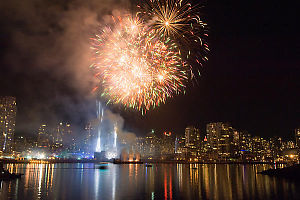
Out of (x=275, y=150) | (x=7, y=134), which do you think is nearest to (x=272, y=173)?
(x=7, y=134)

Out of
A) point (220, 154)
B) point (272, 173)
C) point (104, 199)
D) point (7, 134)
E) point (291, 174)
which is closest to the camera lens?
point (104, 199)

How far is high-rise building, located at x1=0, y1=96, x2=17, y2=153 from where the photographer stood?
122500mm

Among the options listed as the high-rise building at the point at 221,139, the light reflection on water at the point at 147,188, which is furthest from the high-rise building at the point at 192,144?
the light reflection on water at the point at 147,188

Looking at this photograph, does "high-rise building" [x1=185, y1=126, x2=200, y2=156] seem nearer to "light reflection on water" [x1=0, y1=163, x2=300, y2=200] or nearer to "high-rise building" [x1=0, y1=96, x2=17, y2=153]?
"high-rise building" [x1=0, y1=96, x2=17, y2=153]

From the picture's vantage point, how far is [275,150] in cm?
19950

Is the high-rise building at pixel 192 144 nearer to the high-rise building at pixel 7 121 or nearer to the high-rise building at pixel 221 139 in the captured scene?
the high-rise building at pixel 221 139

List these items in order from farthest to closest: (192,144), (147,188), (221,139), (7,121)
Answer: (192,144) < (221,139) < (7,121) < (147,188)

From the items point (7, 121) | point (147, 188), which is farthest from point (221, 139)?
point (147, 188)

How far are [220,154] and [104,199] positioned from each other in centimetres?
17473

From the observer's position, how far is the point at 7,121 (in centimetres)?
12419

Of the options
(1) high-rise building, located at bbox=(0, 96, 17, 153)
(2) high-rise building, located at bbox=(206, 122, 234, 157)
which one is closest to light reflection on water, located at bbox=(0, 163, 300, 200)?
(1) high-rise building, located at bbox=(0, 96, 17, 153)

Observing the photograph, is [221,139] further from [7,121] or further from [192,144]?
[7,121]

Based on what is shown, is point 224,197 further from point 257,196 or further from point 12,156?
point 12,156

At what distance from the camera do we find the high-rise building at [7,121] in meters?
122
